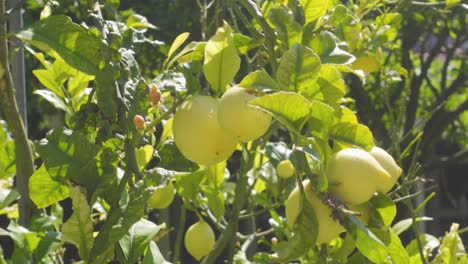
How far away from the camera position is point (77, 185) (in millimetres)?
707

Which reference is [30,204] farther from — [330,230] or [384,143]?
[384,143]

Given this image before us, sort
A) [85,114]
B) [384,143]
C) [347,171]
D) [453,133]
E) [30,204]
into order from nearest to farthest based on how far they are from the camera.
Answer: [347,171]
[85,114]
[30,204]
[384,143]
[453,133]

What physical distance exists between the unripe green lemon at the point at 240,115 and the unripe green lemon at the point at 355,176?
7cm

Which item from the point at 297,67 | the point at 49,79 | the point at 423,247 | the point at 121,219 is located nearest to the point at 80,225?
the point at 121,219

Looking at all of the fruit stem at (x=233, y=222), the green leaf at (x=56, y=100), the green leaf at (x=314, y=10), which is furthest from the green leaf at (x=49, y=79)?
the green leaf at (x=314, y=10)

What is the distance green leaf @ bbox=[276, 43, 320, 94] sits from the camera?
2.04 ft

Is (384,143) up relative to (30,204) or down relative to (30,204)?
down

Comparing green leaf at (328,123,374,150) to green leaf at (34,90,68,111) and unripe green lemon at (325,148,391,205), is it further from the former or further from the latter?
green leaf at (34,90,68,111)

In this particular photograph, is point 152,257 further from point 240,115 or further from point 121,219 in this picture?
point 240,115

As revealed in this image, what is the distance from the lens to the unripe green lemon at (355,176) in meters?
0.62

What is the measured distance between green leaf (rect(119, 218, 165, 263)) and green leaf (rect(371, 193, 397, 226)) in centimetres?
22

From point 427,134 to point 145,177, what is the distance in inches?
102

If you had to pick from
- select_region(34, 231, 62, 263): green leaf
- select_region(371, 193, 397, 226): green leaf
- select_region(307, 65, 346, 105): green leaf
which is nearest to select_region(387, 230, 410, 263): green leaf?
select_region(371, 193, 397, 226): green leaf

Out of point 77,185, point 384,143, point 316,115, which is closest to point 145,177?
point 77,185
